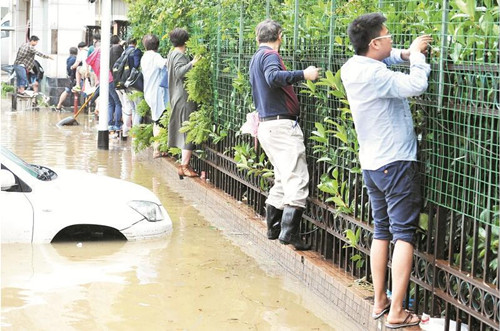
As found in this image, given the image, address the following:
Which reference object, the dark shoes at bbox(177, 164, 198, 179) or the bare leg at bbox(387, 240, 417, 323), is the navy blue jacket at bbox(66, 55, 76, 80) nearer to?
the dark shoes at bbox(177, 164, 198, 179)

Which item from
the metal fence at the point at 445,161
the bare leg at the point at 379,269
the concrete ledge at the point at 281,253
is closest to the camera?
the metal fence at the point at 445,161

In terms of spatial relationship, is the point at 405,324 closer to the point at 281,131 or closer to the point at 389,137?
the point at 389,137

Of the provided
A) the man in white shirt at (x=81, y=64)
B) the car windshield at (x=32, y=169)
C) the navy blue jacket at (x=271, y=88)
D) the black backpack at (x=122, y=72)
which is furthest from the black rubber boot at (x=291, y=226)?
the man in white shirt at (x=81, y=64)

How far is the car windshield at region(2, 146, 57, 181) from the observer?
8.47m

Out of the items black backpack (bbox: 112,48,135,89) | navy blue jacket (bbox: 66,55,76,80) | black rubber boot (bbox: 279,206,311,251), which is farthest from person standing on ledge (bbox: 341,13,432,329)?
navy blue jacket (bbox: 66,55,76,80)

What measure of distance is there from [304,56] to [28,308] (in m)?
3.30

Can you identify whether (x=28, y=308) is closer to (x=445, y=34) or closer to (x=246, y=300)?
(x=246, y=300)

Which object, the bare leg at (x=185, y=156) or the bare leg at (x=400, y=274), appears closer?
the bare leg at (x=400, y=274)

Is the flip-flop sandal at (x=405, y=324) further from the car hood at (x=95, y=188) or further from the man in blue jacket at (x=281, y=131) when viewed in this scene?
the car hood at (x=95, y=188)

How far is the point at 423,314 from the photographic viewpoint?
5.72 metres

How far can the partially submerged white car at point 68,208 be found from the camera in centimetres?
818

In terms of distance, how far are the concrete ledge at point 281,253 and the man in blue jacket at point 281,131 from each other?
29 cm

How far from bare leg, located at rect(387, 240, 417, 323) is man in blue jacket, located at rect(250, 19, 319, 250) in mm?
2114

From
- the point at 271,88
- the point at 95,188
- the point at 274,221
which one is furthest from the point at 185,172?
the point at 271,88
